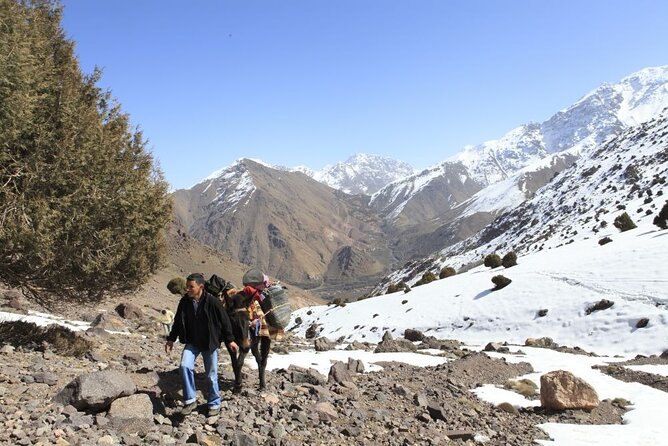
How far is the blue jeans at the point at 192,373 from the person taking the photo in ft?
24.4

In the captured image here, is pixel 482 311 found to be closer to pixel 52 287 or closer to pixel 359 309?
pixel 359 309

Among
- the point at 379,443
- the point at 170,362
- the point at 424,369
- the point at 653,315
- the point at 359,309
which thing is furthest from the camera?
the point at 359,309

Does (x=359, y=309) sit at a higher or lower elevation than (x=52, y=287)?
lower

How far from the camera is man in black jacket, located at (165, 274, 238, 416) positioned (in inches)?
307

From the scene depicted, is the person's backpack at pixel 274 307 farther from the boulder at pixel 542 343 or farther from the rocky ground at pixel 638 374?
the boulder at pixel 542 343

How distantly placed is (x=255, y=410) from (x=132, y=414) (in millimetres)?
2225

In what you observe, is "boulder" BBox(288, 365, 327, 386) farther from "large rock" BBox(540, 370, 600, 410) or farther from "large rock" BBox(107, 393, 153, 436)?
"large rock" BBox(540, 370, 600, 410)

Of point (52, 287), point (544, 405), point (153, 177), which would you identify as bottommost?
point (544, 405)

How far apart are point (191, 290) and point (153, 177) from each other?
27.3 ft

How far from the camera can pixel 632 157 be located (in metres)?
133

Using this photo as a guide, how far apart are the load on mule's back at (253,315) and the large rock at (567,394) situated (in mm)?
8272

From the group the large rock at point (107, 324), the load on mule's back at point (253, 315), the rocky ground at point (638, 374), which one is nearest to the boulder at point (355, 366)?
the load on mule's back at point (253, 315)

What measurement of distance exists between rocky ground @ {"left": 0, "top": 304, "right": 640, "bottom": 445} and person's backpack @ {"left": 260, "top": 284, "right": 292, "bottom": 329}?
4.85ft

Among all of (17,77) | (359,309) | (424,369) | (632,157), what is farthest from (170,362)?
(632,157)
